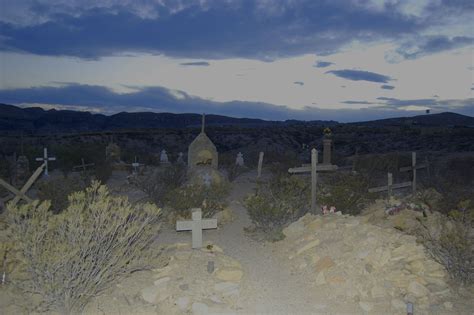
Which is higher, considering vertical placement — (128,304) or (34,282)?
(34,282)

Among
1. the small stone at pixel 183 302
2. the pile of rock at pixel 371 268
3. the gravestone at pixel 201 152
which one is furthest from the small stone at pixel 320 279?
the gravestone at pixel 201 152

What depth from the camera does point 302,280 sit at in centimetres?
673

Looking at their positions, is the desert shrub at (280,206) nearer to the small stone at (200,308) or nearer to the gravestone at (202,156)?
the gravestone at (202,156)

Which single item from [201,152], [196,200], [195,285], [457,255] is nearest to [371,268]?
[457,255]

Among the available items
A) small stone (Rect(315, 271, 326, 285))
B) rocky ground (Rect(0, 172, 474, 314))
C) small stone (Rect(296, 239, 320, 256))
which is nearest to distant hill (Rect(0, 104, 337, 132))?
rocky ground (Rect(0, 172, 474, 314))

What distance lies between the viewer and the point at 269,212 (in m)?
9.12

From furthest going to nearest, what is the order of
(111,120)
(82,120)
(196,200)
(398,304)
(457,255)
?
(111,120)
(82,120)
(196,200)
(457,255)
(398,304)

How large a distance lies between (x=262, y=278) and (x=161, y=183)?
756 centimetres

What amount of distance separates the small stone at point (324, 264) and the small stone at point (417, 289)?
4.12ft

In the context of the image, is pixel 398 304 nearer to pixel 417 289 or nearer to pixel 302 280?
pixel 417 289

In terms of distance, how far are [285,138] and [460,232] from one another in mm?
44555

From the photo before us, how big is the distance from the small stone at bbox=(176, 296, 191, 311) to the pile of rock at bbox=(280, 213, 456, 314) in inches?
83.6

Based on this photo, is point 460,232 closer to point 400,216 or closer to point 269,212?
point 400,216

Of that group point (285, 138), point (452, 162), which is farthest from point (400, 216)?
point (285, 138)
